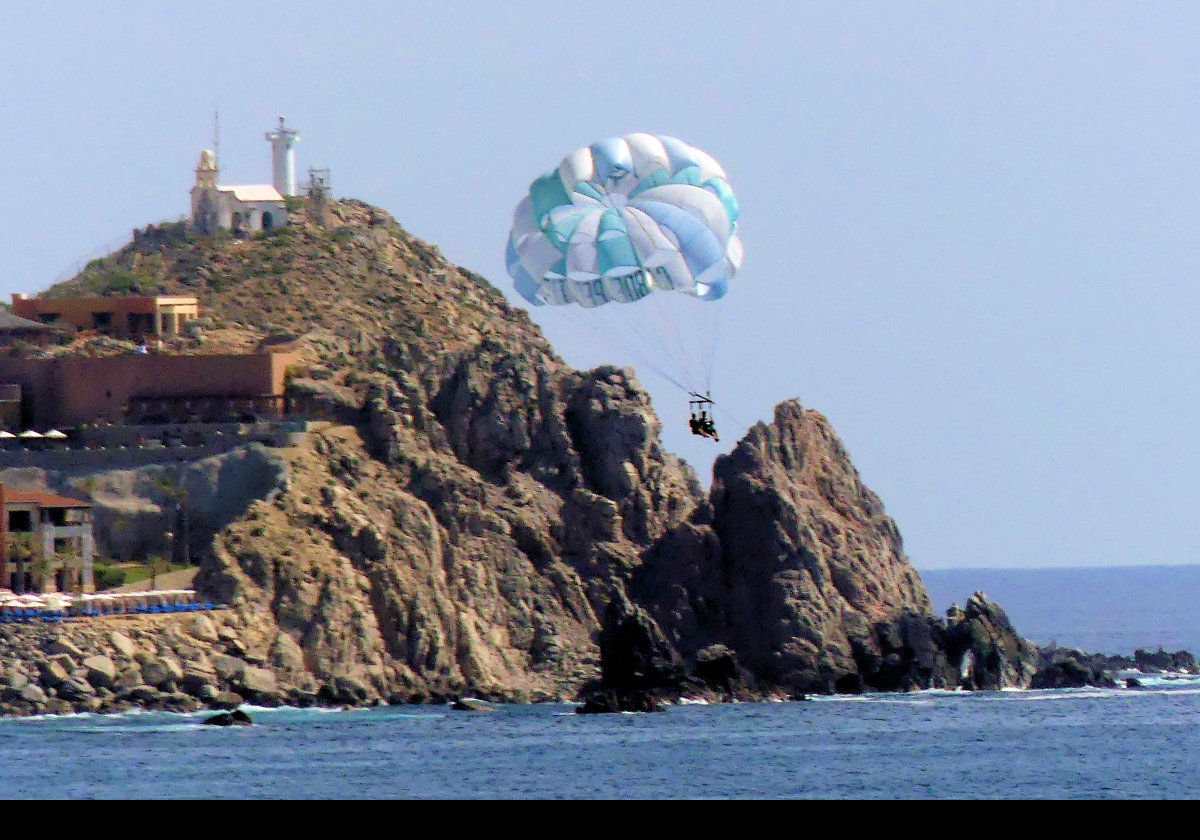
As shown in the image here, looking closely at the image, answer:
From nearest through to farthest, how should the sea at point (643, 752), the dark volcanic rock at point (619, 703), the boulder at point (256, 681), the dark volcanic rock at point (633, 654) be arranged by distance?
the sea at point (643, 752), the boulder at point (256, 681), the dark volcanic rock at point (619, 703), the dark volcanic rock at point (633, 654)

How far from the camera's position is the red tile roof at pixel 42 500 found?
268 feet

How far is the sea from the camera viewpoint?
52719 mm

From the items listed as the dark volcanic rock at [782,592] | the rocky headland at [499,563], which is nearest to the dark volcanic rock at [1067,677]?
the rocky headland at [499,563]

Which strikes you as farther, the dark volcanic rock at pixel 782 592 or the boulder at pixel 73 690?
Answer: the dark volcanic rock at pixel 782 592

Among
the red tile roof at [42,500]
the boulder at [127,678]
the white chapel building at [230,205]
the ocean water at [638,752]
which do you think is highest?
the white chapel building at [230,205]

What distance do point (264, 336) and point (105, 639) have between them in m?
27.0

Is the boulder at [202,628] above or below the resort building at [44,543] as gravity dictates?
below

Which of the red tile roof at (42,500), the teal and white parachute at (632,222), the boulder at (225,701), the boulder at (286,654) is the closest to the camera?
the teal and white parachute at (632,222)

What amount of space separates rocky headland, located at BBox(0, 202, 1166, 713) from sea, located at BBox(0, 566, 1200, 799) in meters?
2.23

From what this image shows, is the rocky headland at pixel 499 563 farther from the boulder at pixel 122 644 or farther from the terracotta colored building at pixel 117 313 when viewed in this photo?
the terracotta colored building at pixel 117 313

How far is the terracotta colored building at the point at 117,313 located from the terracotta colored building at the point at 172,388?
299 inches

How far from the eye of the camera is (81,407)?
9288 cm

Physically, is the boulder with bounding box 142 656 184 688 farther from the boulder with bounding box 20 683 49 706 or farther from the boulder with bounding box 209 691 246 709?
the boulder with bounding box 20 683 49 706
